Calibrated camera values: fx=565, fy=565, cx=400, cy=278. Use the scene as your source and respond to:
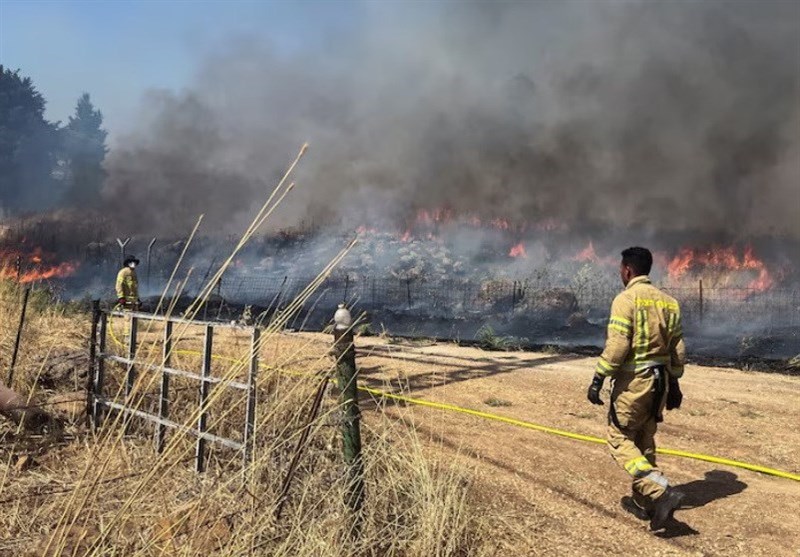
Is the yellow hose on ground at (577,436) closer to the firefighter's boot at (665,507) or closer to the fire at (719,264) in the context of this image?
the firefighter's boot at (665,507)

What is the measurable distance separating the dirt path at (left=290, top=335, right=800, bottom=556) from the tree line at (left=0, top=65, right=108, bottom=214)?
37471 millimetres

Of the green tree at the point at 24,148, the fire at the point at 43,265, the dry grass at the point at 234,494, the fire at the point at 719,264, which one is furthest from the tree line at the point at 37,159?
the dry grass at the point at 234,494

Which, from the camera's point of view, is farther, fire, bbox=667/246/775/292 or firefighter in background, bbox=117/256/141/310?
fire, bbox=667/246/775/292

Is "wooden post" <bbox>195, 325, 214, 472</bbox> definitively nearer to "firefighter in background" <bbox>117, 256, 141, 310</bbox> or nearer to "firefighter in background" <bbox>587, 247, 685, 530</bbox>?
"firefighter in background" <bbox>587, 247, 685, 530</bbox>

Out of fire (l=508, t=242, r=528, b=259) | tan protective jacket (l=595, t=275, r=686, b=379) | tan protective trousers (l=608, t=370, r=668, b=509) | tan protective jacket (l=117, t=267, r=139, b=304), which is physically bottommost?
tan protective trousers (l=608, t=370, r=668, b=509)

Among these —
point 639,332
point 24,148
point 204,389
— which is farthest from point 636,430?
point 24,148

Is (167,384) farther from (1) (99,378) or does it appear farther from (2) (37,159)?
(2) (37,159)

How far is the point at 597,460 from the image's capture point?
4.99m

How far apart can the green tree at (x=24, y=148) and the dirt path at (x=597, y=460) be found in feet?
129

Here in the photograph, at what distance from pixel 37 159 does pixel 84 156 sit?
3187 millimetres

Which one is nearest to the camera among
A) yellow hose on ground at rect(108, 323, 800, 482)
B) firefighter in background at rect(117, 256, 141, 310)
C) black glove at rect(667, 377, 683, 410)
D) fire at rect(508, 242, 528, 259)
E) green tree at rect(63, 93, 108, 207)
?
black glove at rect(667, 377, 683, 410)

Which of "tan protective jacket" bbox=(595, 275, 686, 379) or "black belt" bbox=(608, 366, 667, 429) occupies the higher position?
"tan protective jacket" bbox=(595, 275, 686, 379)

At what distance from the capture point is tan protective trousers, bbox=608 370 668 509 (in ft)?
11.8

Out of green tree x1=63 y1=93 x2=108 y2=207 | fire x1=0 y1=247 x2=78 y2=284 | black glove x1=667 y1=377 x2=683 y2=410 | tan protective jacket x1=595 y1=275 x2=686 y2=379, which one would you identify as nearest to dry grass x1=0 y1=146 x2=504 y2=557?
tan protective jacket x1=595 y1=275 x2=686 y2=379
